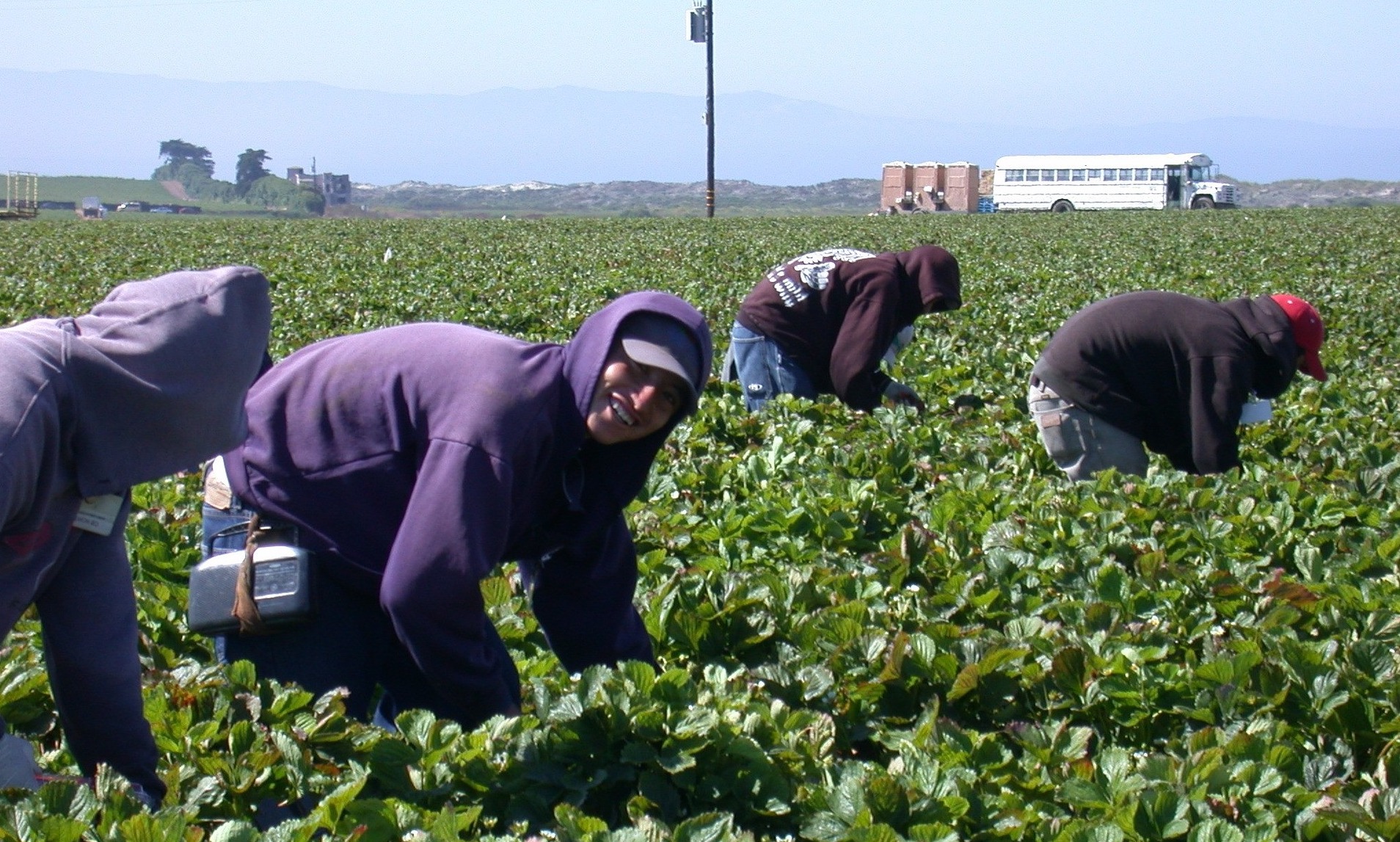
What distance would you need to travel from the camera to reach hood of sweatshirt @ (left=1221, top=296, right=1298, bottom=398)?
4.98 meters

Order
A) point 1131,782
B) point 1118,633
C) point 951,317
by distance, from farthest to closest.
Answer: point 951,317
point 1118,633
point 1131,782

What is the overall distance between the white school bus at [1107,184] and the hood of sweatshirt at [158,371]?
54.0 meters

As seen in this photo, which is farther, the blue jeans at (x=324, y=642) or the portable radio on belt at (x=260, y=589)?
the blue jeans at (x=324, y=642)

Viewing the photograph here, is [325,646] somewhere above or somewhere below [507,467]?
below

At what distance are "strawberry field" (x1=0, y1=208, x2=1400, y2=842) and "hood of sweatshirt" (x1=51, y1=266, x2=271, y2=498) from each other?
0.50m

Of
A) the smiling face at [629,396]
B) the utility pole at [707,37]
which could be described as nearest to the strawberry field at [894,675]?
the smiling face at [629,396]

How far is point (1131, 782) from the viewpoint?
2375 mm

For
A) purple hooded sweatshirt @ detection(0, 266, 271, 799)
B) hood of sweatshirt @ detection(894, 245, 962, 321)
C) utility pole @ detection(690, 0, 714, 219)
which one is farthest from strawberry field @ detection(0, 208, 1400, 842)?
utility pole @ detection(690, 0, 714, 219)

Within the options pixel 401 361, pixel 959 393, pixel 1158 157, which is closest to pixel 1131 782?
pixel 401 361

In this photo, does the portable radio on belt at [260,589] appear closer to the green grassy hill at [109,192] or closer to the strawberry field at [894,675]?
the strawberry field at [894,675]

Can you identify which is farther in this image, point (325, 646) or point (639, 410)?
point (325, 646)

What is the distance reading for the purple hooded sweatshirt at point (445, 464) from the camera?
242cm

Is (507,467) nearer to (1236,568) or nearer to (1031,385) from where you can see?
(1236,568)

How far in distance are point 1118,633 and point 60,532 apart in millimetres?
2320
